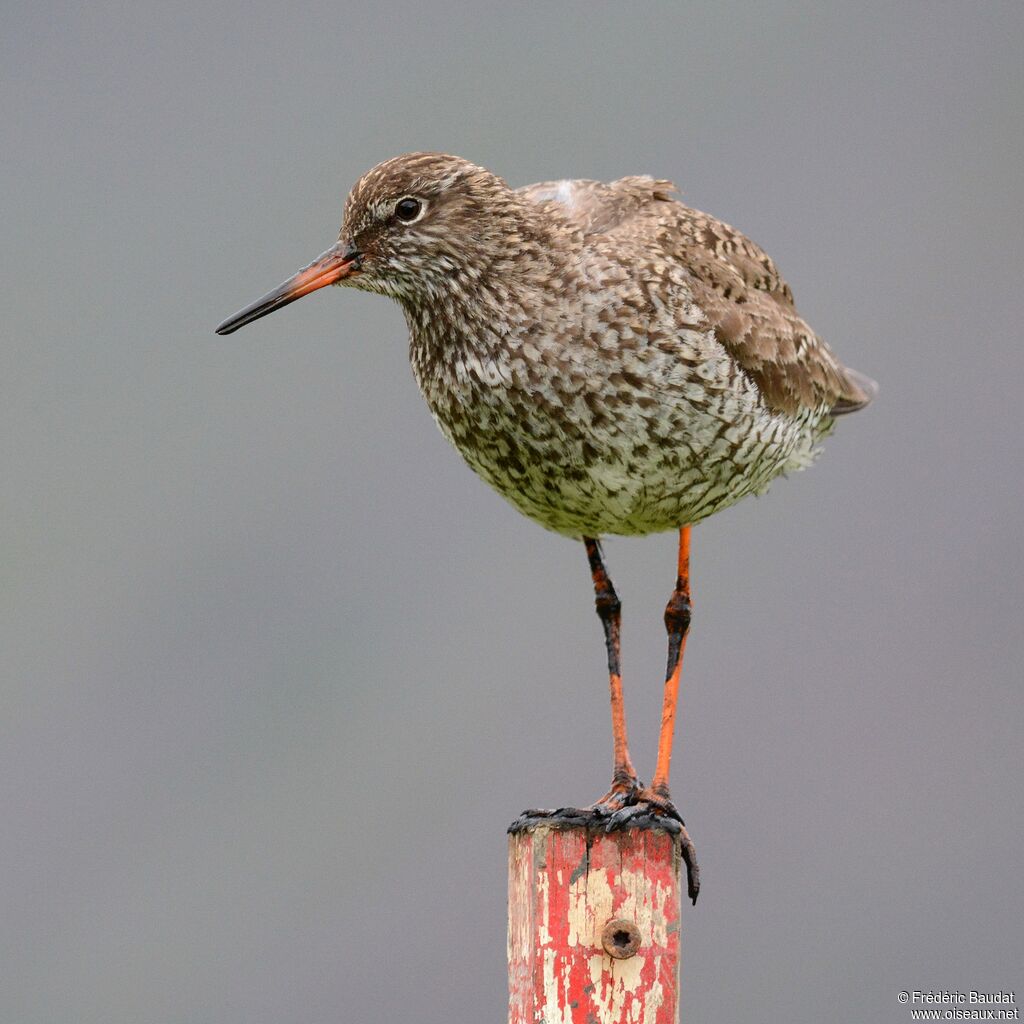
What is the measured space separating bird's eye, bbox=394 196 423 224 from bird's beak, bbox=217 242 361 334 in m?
0.24

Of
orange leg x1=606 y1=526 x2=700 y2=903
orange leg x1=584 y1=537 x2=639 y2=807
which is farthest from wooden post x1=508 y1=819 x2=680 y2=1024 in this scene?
orange leg x1=584 y1=537 x2=639 y2=807

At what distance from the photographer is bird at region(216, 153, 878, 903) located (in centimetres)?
700

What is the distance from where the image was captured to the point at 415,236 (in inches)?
281

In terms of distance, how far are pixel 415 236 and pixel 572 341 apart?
2.61 feet

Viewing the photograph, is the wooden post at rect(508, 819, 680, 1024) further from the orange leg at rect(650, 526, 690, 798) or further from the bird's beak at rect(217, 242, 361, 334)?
the bird's beak at rect(217, 242, 361, 334)

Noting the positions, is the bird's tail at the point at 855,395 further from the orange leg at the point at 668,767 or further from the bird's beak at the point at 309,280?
the bird's beak at the point at 309,280

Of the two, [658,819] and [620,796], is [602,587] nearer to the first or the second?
[620,796]

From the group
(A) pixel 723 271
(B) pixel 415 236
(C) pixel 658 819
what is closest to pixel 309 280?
(B) pixel 415 236

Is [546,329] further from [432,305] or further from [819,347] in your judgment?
[819,347]

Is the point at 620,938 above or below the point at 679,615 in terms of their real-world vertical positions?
below

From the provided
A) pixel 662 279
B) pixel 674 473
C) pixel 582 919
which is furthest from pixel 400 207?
pixel 582 919

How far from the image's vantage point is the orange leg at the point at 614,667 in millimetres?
7772

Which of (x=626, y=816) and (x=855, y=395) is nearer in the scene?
(x=626, y=816)

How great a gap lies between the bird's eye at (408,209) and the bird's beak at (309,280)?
9.4 inches
